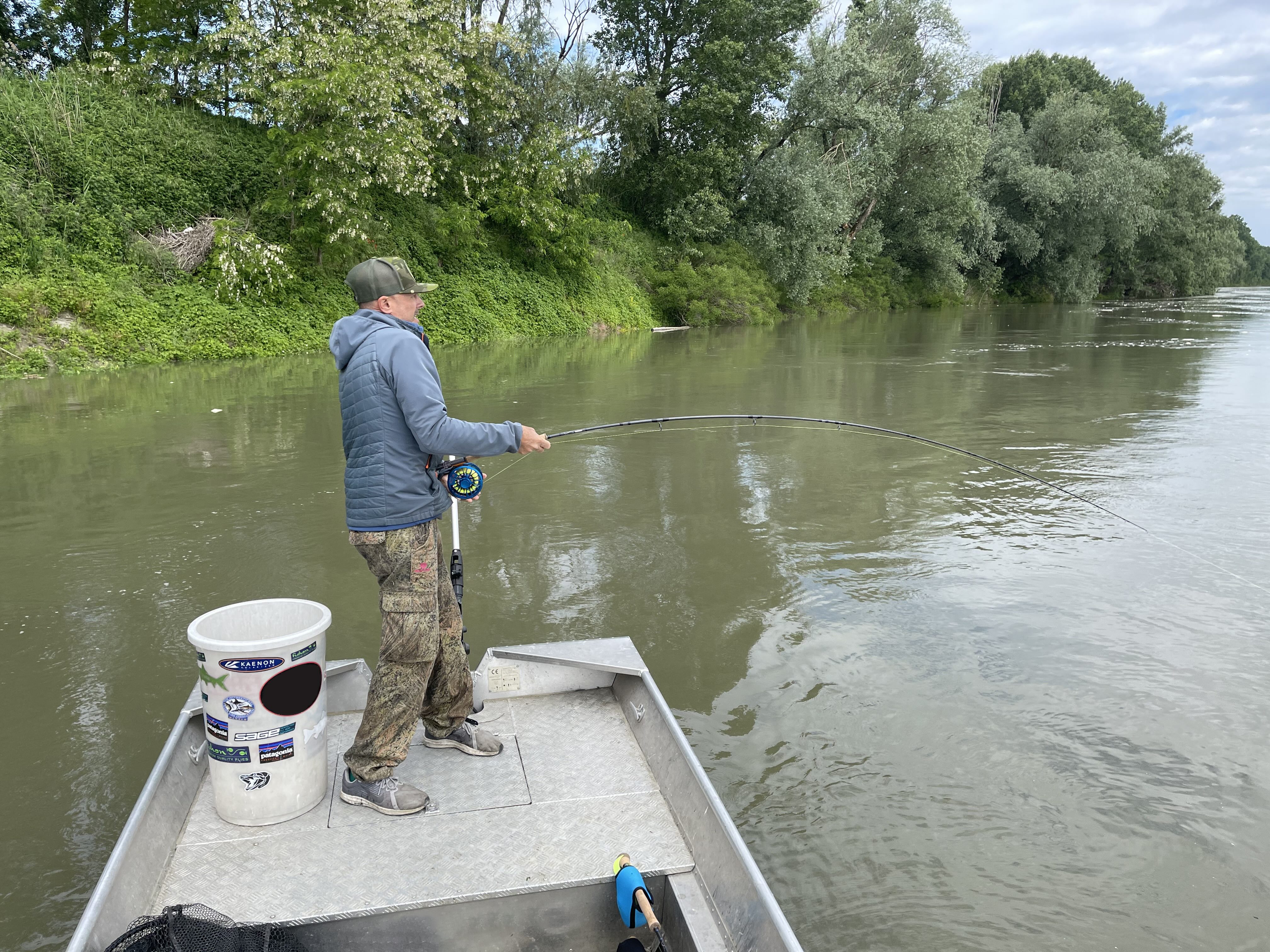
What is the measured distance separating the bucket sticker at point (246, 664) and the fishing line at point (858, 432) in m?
1.77

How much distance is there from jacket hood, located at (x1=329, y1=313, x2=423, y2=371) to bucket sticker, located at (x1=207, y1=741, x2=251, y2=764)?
51.6 inches

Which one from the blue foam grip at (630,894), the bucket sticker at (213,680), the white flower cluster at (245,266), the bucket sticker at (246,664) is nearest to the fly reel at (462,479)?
the bucket sticker at (246,664)

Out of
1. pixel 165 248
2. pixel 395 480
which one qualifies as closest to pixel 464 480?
pixel 395 480

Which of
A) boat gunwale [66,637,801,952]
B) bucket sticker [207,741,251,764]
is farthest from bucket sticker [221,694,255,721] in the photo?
boat gunwale [66,637,801,952]

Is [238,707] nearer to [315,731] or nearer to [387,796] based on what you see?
[315,731]

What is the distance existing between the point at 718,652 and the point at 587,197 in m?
25.3

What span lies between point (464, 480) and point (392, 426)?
1.29 ft

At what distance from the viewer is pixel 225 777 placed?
2.90 meters

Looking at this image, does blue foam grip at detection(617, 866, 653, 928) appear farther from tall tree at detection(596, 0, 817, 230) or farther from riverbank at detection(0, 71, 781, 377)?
tall tree at detection(596, 0, 817, 230)

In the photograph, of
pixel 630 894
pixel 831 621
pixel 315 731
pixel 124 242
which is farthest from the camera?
pixel 124 242

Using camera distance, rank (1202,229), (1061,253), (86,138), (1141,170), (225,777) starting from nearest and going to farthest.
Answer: (225,777), (86,138), (1141,170), (1061,253), (1202,229)

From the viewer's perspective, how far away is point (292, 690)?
289 centimetres

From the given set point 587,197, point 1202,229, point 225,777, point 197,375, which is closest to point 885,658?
point 225,777

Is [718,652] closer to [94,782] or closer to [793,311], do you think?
[94,782]
